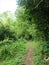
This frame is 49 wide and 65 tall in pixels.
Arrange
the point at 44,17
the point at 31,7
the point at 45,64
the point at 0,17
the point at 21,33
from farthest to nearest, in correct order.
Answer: the point at 21,33
the point at 0,17
the point at 44,17
the point at 31,7
the point at 45,64

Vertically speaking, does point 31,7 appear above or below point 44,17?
above

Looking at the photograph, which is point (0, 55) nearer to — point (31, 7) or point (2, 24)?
point (31, 7)

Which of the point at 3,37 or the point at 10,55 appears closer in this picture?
the point at 10,55

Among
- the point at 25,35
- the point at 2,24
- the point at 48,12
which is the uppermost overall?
the point at 48,12

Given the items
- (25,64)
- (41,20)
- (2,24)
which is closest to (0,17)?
(2,24)

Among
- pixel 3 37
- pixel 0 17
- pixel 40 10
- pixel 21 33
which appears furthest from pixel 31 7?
pixel 21 33

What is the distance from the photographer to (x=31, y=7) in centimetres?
1695

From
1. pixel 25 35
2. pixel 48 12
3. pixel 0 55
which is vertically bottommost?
pixel 25 35

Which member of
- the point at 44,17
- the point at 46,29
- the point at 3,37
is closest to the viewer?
the point at 44,17

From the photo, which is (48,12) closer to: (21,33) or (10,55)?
(10,55)

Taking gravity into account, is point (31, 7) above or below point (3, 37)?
above

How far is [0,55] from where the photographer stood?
1783 centimetres

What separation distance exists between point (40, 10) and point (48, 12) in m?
0.83

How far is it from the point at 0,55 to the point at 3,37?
9.56 metres
